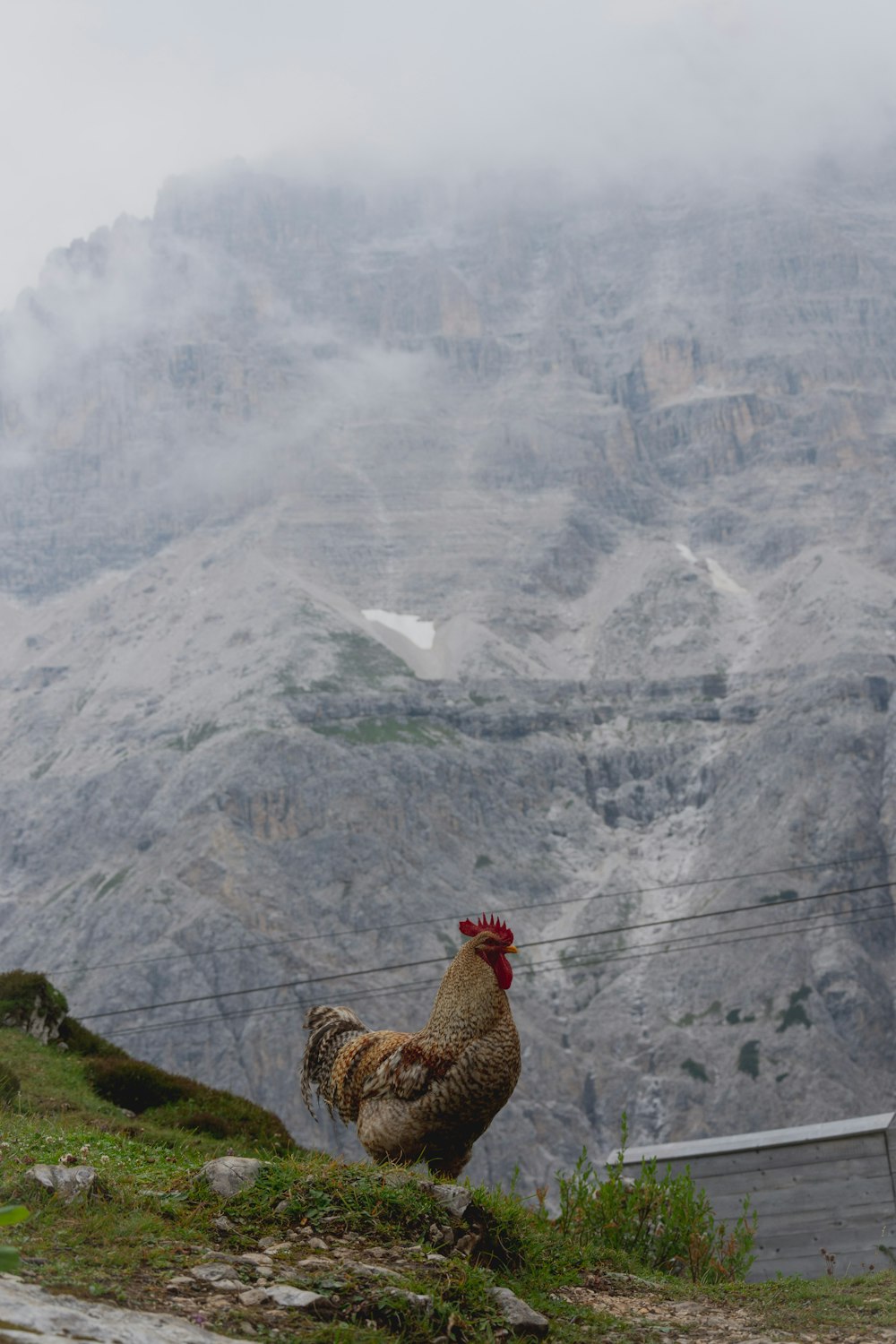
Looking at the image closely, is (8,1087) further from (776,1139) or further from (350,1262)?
(350,1262)

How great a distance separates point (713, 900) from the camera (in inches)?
6900

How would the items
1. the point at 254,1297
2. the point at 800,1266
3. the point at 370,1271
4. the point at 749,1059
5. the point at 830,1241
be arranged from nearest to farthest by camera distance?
the point at 254,1297 → the point at 370,1271 → the point at 830,1241 → the point at 800,1266 → the point at 749,1059

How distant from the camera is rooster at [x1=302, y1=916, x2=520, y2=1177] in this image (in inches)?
369

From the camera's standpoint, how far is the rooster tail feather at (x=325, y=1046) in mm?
11586

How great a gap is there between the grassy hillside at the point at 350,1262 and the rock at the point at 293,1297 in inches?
1.1

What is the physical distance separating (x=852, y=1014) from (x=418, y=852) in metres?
63.2

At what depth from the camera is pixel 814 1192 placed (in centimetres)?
1476

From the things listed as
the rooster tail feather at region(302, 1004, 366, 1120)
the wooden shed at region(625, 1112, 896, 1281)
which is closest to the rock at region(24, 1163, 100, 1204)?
the rooster tail feather at region(302, 1004, 366, 1120)

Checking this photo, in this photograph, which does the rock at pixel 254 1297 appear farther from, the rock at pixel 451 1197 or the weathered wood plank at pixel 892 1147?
the weathered wood plank at pixel 892 1147

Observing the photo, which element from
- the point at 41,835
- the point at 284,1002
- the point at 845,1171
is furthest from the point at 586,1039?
the point at 845,1171

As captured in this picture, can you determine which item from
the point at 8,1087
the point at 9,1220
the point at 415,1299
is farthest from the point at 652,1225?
the point at 9,1220

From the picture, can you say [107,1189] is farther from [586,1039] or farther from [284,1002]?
[586,1039]

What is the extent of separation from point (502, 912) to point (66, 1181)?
174 meters

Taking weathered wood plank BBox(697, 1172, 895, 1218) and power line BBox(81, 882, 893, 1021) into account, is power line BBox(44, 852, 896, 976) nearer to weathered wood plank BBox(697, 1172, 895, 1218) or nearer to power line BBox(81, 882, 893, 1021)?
power line BBox(81, 882, 893, 1021)
